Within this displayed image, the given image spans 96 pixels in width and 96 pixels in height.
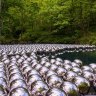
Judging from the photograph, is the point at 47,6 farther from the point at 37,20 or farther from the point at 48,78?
the point at 48,78

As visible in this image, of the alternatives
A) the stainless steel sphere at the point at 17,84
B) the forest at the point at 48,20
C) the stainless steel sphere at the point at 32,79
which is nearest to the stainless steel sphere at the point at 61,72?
the stainless steel sphere at the point at 32,79

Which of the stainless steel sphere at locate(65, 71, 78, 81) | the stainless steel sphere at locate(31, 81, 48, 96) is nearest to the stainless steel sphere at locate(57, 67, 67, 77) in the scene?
the stainless steel sphere at locate(65, 71, 78, 81)

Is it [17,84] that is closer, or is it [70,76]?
[17,84]

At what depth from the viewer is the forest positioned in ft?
167

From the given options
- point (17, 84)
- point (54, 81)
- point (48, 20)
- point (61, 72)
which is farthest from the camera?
point (48, 20)

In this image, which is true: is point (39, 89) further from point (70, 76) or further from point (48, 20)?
point (48, 20)

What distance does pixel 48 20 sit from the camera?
5369 cm

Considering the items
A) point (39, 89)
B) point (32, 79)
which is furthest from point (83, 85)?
point (39, 89)

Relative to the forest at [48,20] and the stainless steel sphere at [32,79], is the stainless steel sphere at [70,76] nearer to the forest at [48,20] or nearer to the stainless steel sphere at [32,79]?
the stainless steel sphere at [32,79]

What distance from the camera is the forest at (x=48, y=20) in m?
51.0

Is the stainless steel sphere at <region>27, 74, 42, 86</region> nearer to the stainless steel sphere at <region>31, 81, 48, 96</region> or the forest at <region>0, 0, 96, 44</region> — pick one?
the stainless steel sphere at <region>31, 81, 48, 96</region>

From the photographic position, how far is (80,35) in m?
50.5

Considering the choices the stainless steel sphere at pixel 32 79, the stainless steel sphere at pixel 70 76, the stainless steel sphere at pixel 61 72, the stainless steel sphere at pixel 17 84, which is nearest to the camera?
the stainless steel sphere at pixel 17 84

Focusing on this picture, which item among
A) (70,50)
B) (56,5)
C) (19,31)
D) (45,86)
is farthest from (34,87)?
(19,31)
